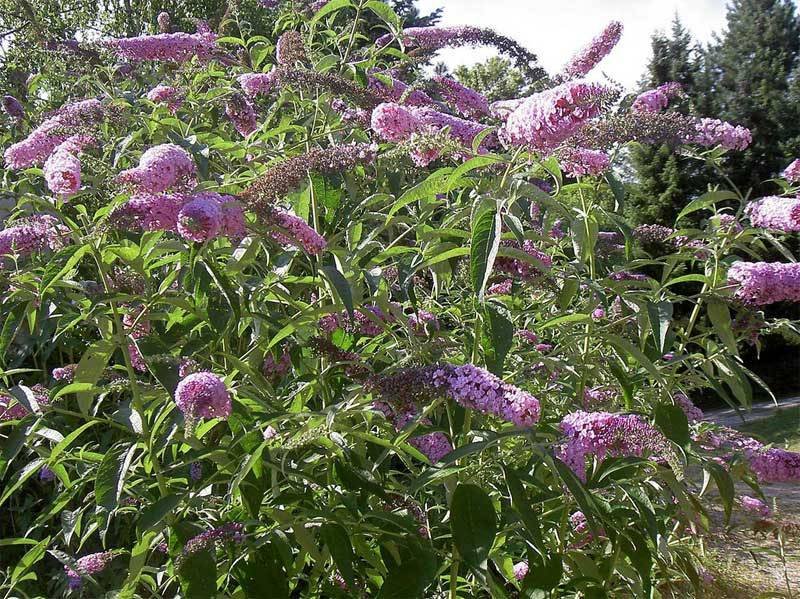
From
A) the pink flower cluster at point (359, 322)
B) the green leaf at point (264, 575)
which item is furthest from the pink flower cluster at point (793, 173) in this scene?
the green leaf at point (264, 575)

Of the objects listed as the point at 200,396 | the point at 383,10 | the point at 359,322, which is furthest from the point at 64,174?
the point at 383,10

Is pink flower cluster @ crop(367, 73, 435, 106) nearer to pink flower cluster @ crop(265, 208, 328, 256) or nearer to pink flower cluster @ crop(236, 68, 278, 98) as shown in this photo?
pink flower cluster @ crop(236, 68, 278, 98)

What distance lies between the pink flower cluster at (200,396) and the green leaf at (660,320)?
2.94 feet

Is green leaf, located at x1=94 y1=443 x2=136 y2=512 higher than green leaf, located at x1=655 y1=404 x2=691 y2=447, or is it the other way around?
green leaf, located at x1=655 y1=404 x2=691 y2=447

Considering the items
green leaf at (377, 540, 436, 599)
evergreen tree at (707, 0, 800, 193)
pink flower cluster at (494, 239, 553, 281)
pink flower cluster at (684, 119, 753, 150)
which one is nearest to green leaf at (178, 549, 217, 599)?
green leaf at (377, 540, 436, 599)

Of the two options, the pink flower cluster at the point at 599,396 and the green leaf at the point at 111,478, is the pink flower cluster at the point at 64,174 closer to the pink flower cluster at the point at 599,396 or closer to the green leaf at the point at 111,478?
the green leaf at the point at 111,478

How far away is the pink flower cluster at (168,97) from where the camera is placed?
2.54m

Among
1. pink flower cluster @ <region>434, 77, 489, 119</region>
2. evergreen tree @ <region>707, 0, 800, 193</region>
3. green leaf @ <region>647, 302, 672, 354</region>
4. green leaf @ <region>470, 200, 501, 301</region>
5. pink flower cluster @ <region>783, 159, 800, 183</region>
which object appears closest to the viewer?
green leaf @ <region>470, 200, 501, 301</region>

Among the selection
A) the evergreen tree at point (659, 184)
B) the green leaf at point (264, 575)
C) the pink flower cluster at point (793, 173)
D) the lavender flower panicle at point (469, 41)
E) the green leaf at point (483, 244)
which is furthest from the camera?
the evergreen tree at point (659, 184)

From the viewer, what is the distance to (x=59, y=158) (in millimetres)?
1748

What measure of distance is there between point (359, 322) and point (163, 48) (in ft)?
5.04

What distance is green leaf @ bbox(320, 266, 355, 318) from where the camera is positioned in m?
1.50

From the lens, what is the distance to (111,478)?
5.25ft

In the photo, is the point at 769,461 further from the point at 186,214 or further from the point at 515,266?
the point at 186,214
